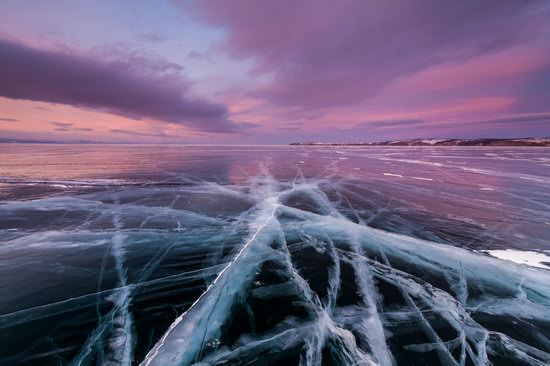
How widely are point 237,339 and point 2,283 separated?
337 centimetres

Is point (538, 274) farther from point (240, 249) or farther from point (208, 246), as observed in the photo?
point (208, 246)

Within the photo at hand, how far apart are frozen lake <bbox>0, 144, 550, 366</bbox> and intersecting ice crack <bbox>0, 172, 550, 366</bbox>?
0.02 metres

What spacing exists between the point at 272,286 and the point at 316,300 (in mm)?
600

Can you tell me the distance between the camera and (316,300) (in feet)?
10.4

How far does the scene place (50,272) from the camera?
3799mm

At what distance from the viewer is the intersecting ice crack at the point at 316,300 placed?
8.03 feet

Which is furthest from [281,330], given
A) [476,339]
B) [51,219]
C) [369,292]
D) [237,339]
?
[51,219]

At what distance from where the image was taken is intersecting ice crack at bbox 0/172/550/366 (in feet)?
8.03

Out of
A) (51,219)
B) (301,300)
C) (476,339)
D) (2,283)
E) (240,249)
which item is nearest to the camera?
(476,339)

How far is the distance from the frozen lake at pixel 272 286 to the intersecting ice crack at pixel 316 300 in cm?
2

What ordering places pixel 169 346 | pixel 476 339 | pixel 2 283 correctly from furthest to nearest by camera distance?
pixel 2 283 < pixel 476 339 < pixel 169 346

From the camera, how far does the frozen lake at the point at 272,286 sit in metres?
2.48

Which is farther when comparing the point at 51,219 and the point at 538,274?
the point at 51,219

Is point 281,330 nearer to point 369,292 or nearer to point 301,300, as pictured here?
point 301,300
